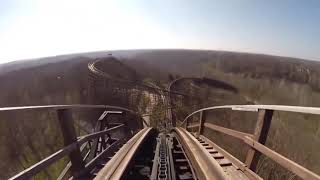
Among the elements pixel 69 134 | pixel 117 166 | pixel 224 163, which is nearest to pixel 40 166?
pixel 69 134

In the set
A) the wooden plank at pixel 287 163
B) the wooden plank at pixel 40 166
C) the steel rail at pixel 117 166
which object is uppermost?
the wooden plank at pixel 287 163

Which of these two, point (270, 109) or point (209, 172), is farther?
point (209, 172)

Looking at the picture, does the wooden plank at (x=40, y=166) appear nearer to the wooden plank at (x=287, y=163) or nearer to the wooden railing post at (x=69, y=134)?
the wooden railing post at (x=69, y=134)

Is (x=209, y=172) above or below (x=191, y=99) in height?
above

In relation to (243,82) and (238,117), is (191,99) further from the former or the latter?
(243,82)

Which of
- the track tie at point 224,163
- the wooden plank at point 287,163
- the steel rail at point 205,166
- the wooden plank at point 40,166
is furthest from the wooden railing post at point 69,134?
the wooden plank at point 287,163

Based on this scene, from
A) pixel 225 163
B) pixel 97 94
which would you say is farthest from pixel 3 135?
pixel 225 163

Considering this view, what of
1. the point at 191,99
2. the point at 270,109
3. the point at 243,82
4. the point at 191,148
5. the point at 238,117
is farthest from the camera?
the point at 243,82

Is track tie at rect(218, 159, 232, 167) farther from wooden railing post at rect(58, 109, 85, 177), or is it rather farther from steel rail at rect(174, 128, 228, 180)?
wooden railing post at rect(58, 109, 85, 177)
